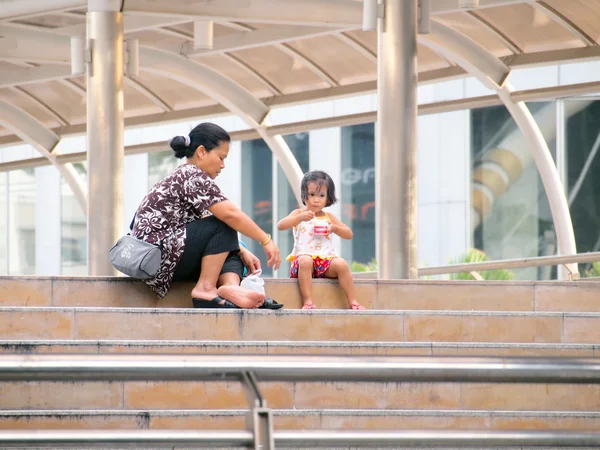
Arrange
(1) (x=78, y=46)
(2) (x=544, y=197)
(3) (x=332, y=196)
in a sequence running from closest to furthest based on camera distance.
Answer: (3) (x=332, y=196) < (1) (x=78, y=46) < (2) (x=544, y=197)

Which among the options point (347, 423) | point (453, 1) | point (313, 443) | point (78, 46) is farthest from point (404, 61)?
point (313, 443)

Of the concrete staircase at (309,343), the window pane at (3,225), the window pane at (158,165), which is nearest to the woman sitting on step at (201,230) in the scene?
the concrete staircase at (309,343)

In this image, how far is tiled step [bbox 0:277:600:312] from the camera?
8.72m

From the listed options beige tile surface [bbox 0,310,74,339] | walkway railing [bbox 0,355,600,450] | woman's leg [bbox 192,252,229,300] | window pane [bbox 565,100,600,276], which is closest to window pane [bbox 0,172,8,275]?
window pane [bbox 565,100,600,276]

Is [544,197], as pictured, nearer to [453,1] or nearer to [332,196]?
[453,1]

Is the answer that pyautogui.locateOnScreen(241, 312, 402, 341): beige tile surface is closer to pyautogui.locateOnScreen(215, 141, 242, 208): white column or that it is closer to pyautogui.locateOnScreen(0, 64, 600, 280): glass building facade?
pyautogui.locateOnScreen(0, 64, 600, 280): glass building facade


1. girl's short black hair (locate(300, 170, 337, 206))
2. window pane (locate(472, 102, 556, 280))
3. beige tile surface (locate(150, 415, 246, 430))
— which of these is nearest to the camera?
beige tile surface (locate(150, 415, 246, 430))

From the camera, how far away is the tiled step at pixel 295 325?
7.72 m

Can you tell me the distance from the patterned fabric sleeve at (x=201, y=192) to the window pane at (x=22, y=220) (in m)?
30.4

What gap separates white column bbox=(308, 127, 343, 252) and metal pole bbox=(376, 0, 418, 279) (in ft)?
60.5

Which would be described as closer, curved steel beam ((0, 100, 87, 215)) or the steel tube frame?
the steel tube frame

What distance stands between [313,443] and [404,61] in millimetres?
9136

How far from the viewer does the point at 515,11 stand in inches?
703

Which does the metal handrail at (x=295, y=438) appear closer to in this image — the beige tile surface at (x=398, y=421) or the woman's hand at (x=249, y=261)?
the beige tile surface at (x=398, y=421)
